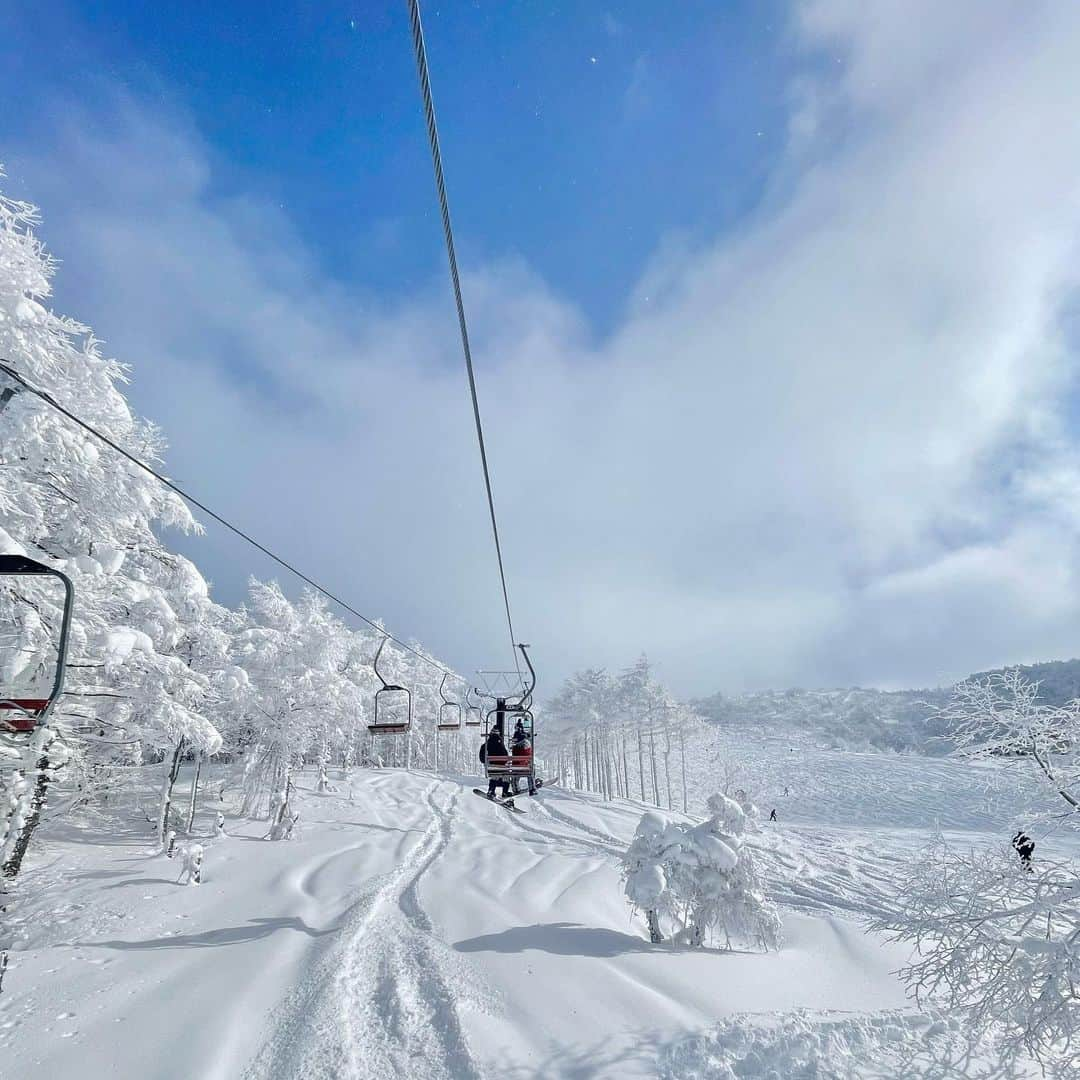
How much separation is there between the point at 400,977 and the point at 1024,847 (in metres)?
10.8

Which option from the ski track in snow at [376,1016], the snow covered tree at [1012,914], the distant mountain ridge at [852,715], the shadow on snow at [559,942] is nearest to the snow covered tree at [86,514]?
the ski track in snow at [376,1016]

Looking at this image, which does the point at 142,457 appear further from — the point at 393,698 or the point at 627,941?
the point at 393,698

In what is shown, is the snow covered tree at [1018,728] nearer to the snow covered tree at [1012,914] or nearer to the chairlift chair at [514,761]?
the snow covered tree at [1012,914]

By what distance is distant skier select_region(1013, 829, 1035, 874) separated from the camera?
767 cm

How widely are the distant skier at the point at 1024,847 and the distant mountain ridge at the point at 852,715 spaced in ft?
305

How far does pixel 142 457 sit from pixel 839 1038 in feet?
58.9

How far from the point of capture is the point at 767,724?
375 feet

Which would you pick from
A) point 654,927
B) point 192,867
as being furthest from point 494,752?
point 192,867

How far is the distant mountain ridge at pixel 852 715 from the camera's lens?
102 m

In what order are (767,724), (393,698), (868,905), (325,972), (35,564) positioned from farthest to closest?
(767,724), (393,698), (868,905), (325,972), (35,564)

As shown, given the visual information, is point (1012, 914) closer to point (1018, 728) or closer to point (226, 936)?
point (1018, 728)

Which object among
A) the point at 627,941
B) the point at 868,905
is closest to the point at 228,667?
the point at 627,941

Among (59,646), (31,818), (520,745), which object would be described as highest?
(59,646)

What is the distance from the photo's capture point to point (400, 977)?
9328mm
